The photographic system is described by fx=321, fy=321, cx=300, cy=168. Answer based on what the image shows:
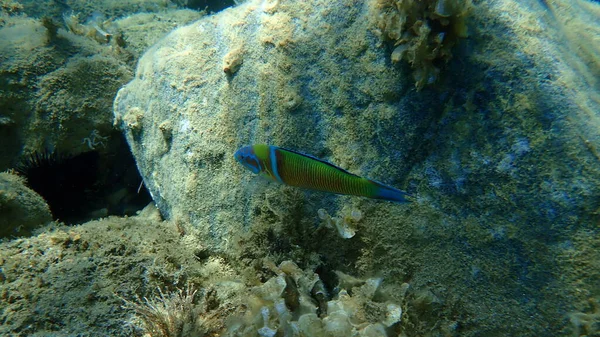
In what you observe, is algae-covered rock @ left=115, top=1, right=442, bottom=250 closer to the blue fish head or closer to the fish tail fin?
the blue fish head

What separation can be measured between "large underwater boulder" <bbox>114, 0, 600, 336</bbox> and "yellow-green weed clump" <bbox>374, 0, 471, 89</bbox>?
0.04m

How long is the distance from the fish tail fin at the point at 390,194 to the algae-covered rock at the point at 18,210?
386cm

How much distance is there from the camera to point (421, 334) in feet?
7.70

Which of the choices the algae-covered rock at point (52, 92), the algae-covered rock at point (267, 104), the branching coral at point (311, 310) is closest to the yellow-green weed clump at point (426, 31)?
the algae-covered rock at point (267, 104)

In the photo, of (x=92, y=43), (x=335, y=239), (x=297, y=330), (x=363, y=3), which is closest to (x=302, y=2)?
(x=363, y=3)

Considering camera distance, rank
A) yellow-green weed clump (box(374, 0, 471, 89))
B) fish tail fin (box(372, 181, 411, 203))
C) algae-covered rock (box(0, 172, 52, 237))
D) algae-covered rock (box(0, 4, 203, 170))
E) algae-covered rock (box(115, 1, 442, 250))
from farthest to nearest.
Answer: algae-covered rock (box(0, 4, 203, 170)) < algae-covered rock (box(0, 172, 52, 237)) < algae-covered rock (box(115, 1, 442, 250)) < yellow-green weed clump (box(374, 0, 471, 89)) < fish tail fin (box(372, 181, 411, 203))

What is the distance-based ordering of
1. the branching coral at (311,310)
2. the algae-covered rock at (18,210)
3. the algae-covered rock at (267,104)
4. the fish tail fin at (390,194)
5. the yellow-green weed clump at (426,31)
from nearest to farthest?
the fish tail fin at (390,194) → the branching coral at (311,310) → the yellow-green weed clump at (426,31) → the algae-covered rock at (267,104) → the algae-covered rock at (18,210)

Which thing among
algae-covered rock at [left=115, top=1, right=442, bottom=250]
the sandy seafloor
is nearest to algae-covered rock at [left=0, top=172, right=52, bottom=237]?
the sandy seafloor

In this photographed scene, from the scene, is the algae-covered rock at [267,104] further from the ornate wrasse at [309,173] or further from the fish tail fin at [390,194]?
the fish tail fin at [390,194]

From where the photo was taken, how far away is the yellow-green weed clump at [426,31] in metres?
2.33

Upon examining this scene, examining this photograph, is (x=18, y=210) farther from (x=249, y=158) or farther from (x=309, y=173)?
(x=309, y=173)

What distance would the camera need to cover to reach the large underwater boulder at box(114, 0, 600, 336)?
223 centimetres

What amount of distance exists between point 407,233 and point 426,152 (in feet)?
2.18

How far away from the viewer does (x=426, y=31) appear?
2.37m
